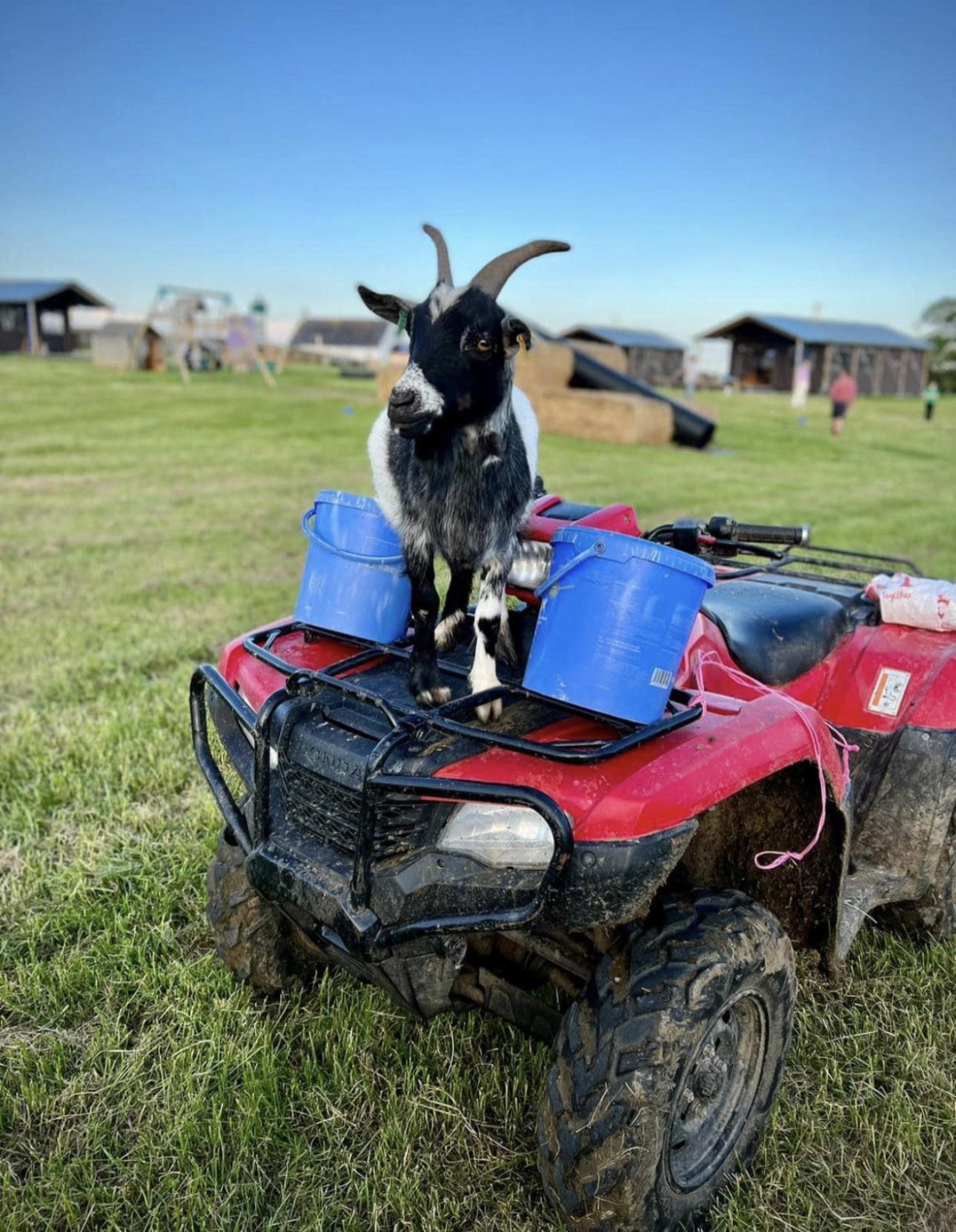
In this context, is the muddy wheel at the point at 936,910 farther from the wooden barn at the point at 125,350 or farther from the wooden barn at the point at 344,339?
the wooden barn at the point at 344,339

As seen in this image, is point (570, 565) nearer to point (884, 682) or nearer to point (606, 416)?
point (884, 682)

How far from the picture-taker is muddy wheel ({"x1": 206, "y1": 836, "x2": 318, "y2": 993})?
2.92m

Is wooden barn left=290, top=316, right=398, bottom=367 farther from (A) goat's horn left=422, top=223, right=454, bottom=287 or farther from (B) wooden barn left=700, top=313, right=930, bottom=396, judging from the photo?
(A) goat's horn left=422, top=223, right=454, bottom=287

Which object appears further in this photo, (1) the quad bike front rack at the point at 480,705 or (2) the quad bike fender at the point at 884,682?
(2) the quad bike fender at the point at 884,682

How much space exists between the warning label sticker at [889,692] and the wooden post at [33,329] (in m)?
49.9

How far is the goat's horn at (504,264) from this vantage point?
2268 millimetres

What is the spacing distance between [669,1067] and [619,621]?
89cm

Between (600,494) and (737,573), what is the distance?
10.3m

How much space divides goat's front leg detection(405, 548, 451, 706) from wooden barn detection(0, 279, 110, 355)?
4991cm

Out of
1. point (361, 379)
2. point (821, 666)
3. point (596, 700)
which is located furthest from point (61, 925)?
point (361, 379)

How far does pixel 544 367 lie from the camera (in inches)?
787

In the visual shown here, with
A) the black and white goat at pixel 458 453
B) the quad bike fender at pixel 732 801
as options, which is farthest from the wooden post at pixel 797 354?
the black and white goat at pixel 458 453

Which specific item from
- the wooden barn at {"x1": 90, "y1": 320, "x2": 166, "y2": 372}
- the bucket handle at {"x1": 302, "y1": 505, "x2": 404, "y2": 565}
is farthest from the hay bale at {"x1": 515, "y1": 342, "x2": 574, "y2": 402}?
the wooden barn at {"x1": 90, "y1": 320, "x2": 166, "y2": 372}

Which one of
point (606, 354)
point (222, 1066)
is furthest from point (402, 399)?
point (606, 354)
